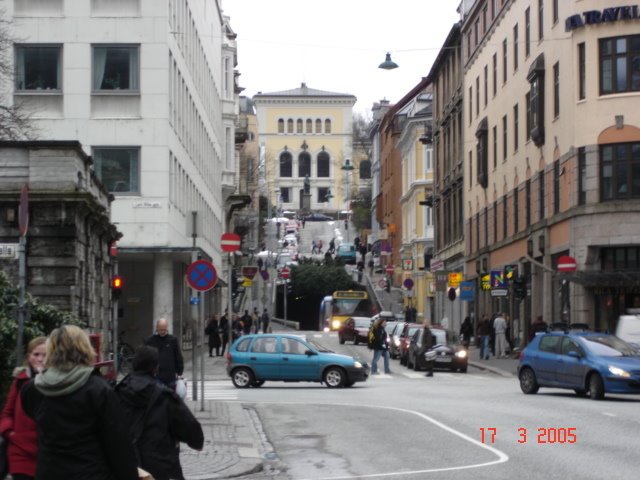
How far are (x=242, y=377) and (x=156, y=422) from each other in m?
21.7

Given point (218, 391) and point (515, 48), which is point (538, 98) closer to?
point (515, 48)

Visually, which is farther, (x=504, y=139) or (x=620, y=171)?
(x=504, y=139)

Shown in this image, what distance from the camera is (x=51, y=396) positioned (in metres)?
7.06

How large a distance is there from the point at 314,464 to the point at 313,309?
87542 mm

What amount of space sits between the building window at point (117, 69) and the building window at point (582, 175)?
1414 cm

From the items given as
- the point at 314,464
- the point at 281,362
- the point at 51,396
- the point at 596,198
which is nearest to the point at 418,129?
the point at 596,198

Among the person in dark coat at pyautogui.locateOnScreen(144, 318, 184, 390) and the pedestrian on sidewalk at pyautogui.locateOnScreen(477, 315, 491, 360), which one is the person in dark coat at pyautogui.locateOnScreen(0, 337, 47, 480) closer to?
the person in dark coat at pyautogui.locateOnScreen(144, 318, 184, 390)

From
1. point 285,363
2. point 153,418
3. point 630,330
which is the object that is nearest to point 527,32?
point 630,330

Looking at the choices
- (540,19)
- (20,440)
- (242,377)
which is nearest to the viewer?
(20,440)

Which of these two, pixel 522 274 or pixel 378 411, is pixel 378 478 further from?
pixel 522 274

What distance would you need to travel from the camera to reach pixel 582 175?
41469mm

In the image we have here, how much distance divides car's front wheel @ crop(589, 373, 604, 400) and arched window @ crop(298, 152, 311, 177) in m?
160

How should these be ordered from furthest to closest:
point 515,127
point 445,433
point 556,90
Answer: point 515,127
point 556,90
point 445,433

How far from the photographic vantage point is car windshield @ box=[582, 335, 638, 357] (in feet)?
84.1
